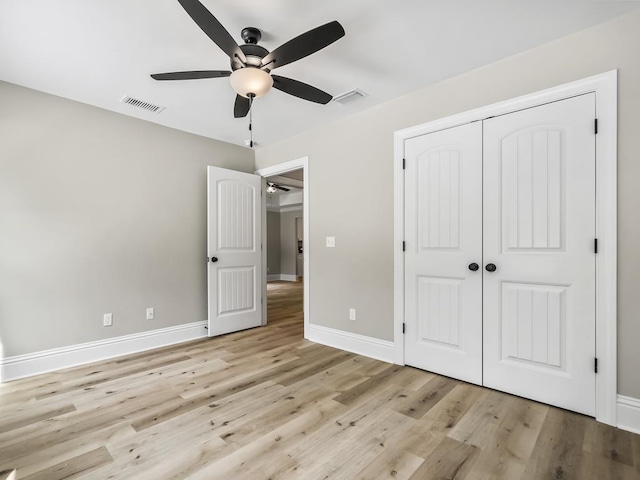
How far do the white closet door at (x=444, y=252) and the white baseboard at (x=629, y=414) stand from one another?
2.66ft

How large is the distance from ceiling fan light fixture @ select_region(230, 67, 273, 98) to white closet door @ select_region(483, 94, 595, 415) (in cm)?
173

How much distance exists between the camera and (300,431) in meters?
1.91

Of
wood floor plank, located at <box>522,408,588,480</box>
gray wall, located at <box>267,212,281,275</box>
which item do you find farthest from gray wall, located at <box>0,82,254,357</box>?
gray wall, located at <box>267,212,281,275</box>

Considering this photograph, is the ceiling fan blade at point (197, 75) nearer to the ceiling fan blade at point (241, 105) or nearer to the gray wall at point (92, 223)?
the ceiling fan blade at point (241, 105)

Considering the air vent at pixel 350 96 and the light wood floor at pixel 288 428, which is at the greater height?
the air vent at pixel 350 96

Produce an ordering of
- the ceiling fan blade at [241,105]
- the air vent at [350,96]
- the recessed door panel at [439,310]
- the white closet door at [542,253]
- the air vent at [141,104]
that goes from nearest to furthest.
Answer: the white closet door at [542,253] < the ceiling fan blade at [241,105] < the recessed door panel at [439,310] < the air vent at [350,96] < the air vent at [141,104]

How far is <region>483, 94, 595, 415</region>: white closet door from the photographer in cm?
208

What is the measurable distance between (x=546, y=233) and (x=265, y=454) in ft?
7.54

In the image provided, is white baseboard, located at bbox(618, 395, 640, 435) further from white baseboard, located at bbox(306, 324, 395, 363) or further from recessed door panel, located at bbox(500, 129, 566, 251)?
white baseboard, located at bbox(306, 324, 395, 363)

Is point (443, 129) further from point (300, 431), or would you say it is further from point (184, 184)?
point (184, 184)

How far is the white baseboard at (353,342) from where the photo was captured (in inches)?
121

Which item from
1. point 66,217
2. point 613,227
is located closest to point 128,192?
point 66,217

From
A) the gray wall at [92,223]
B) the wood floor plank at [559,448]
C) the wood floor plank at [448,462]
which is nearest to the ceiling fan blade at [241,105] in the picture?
the gray wall at [92,223]

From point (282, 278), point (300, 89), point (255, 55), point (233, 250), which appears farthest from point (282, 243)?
point (255, 55)
